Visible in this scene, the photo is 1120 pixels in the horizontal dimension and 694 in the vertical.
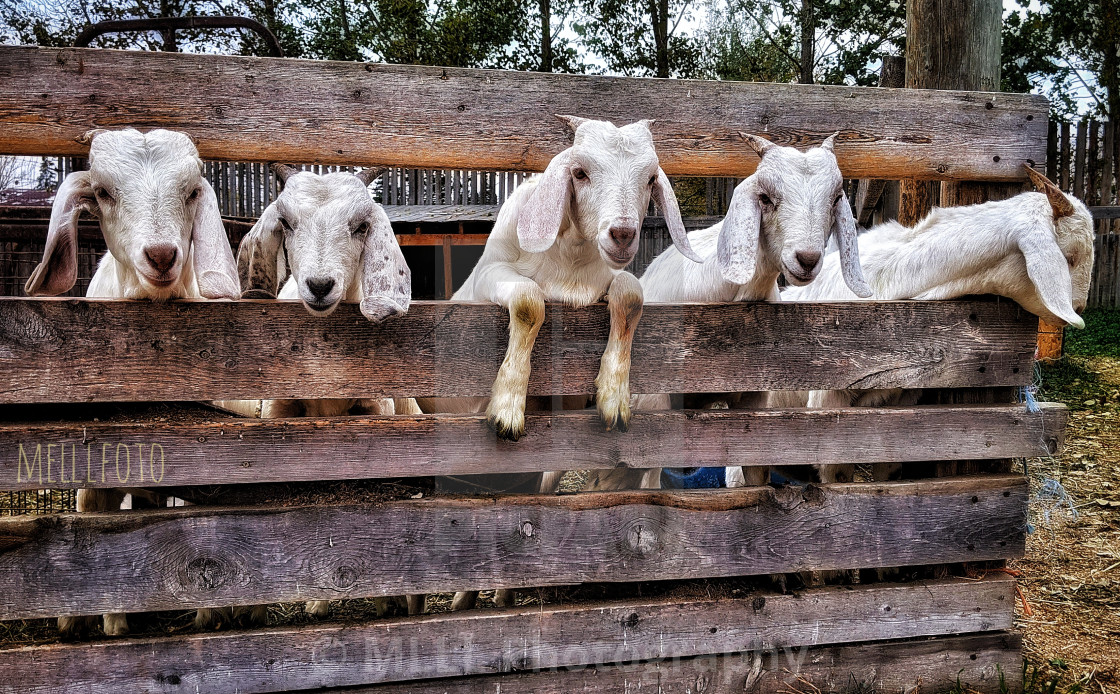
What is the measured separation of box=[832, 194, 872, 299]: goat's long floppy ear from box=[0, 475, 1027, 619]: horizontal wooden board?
68 cm

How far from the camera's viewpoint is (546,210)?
2.20m

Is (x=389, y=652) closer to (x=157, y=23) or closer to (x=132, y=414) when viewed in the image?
(x=132, y=414)

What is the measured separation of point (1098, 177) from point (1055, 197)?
775 cm

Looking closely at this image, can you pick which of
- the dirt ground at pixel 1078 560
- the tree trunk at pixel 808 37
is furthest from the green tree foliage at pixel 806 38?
the dirt ground at pixel 1078 560

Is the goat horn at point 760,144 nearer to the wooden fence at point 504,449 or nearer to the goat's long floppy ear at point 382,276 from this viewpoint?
the wooden fence at point 504,449

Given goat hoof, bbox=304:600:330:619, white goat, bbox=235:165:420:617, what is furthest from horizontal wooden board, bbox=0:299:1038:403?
goat hoof, bbox=304:600:330:619

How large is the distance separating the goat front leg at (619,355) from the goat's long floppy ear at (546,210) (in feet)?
0.87

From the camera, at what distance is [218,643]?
7.07 feet

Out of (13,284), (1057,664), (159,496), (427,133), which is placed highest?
(427,133)

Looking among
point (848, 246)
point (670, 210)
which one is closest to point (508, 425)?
point (670, 210)

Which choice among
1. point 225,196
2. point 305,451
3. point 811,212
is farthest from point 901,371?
point 225,196

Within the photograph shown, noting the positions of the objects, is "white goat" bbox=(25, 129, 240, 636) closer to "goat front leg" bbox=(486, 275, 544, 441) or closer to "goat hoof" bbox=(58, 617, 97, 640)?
"goat hoof" bbox=(58, 617, 97, 640)

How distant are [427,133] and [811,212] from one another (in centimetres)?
127

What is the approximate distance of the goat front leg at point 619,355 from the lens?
7.33 ft
